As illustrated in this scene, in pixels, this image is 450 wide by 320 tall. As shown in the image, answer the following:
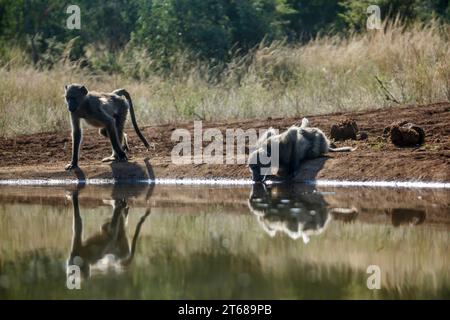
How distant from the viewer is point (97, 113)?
13812mm

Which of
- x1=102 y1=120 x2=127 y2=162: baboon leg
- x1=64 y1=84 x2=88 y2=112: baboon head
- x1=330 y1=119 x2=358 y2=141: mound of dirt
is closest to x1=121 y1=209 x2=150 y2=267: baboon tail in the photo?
x1=102 y1=120 x2=127 y2=162: baboon leg

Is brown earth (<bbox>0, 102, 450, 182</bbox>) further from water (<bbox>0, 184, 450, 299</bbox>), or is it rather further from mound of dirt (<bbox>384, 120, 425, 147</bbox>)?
water (<bbox>0, 184, 450, 299</bbox>)

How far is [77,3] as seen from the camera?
25328 millimetres

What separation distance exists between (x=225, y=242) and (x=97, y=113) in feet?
16.5

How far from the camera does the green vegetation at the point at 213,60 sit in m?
16.8

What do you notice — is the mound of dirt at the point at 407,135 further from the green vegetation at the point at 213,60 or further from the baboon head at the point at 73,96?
the baboon head at the point at 73,96

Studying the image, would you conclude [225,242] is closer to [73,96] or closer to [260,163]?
[260,163]

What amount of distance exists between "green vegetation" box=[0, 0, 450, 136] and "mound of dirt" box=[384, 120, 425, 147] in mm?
2476

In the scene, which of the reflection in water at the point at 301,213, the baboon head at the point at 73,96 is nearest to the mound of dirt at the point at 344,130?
the reflection in water at the point at 301,213

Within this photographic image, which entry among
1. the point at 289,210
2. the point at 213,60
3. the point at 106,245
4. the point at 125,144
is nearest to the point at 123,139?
the point at 125,144

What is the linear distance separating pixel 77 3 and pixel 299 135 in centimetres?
1383

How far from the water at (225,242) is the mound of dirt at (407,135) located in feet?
4.53

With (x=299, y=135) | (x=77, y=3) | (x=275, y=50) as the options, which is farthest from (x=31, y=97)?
(x=77, y=3)

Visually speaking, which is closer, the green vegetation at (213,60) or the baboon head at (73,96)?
the baboon head at (73,96)
